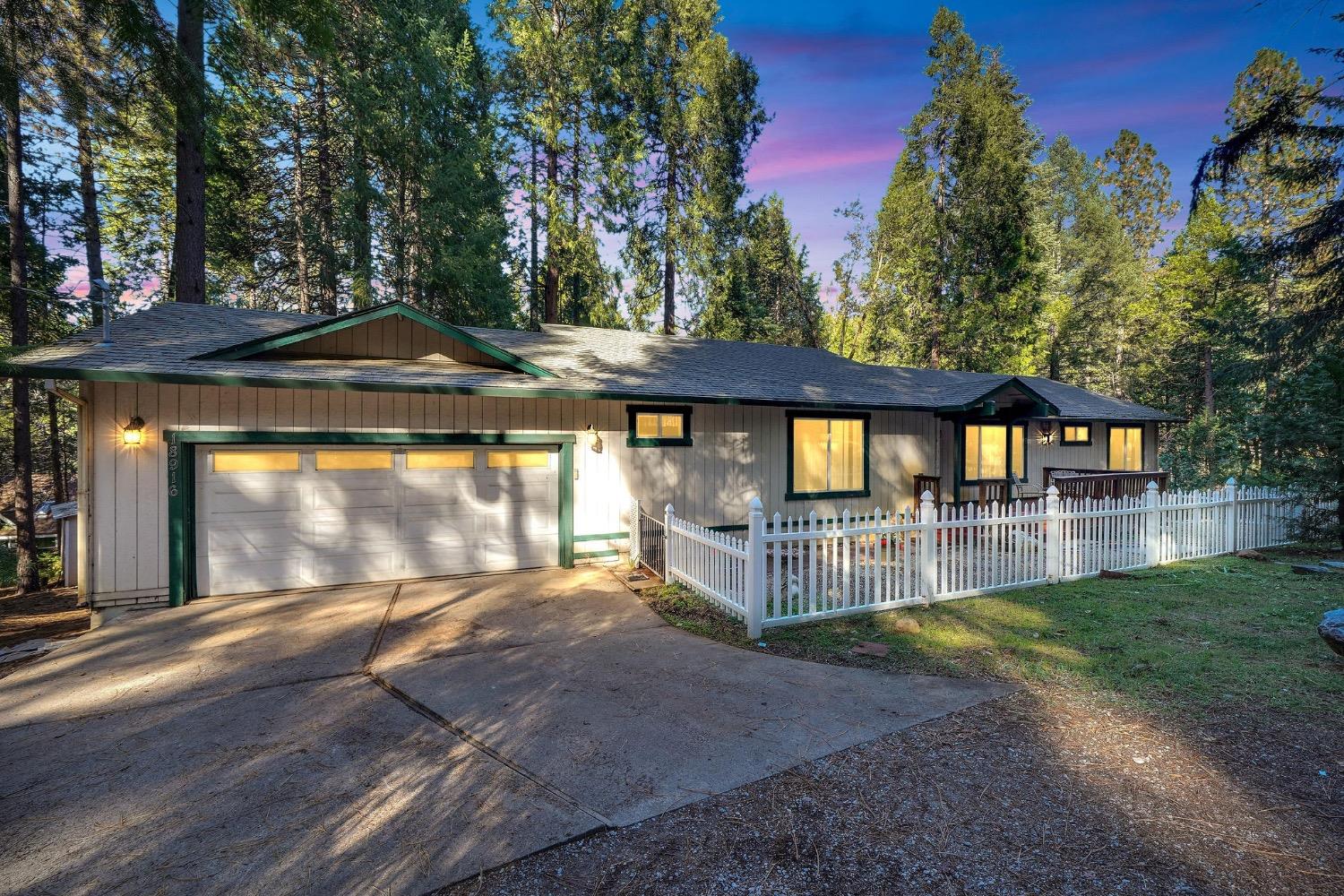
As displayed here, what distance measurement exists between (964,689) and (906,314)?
73.3 ft

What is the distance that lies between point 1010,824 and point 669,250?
2035 centimetres

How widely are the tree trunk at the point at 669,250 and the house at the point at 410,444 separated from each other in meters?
10.0

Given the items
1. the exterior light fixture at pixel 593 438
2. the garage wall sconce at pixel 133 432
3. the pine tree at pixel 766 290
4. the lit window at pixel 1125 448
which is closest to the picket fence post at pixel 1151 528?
the lit window at pixel 1125 448

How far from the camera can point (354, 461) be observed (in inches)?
297

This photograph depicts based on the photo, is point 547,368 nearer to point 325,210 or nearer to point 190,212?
point 190,212

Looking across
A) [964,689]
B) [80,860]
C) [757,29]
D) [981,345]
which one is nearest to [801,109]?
[757,29]

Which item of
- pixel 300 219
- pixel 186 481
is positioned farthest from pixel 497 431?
pixel 300 219

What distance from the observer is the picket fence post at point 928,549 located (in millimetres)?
6496

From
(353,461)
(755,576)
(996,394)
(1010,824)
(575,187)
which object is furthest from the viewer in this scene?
(575,187)

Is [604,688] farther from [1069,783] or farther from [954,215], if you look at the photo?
[954,215]

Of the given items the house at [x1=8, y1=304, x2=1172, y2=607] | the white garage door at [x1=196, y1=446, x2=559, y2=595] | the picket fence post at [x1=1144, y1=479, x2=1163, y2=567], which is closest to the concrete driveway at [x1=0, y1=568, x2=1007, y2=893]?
the white garage door at [x1=196, y1=446, x2=559, y2=595]

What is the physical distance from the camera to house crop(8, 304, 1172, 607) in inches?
261

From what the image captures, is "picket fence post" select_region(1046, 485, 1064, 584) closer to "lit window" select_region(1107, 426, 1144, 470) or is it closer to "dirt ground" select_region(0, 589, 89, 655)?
"lit window" select_region(1107, 426, 1144, 470)

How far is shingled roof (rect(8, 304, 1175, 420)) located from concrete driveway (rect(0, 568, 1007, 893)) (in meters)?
2.80
